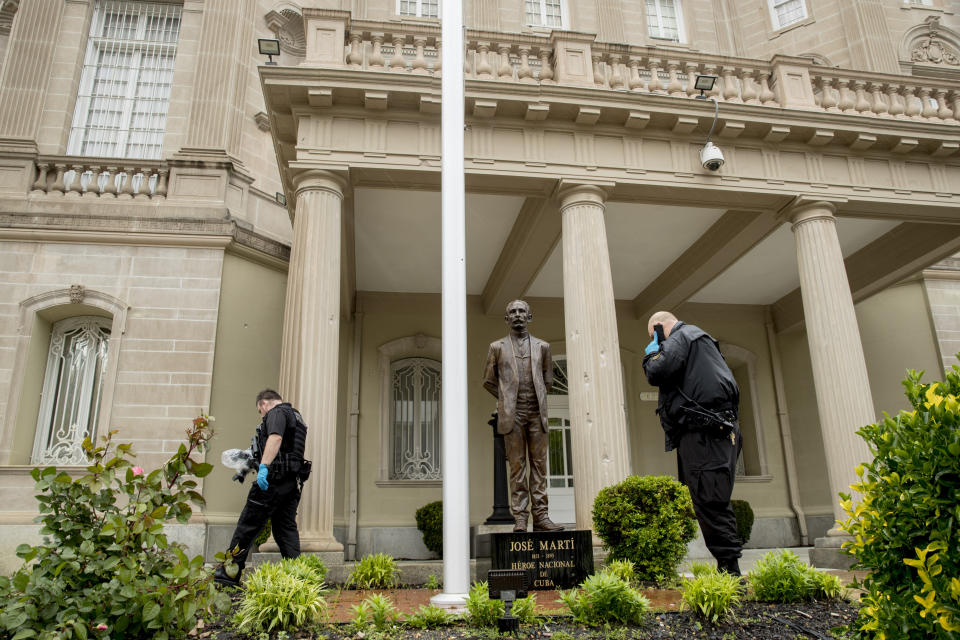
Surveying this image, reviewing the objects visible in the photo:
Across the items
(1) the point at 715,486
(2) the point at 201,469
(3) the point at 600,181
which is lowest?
(1) the point at 715,486

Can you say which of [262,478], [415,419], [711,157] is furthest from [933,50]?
[262,478]

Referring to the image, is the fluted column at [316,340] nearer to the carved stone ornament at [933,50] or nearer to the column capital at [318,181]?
the column capital at [318,181]

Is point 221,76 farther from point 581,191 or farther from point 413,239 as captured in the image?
point 581,191

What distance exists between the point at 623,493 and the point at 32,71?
521 inches

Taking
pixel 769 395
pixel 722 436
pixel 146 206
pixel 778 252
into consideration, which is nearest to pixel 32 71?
pixel 146 206

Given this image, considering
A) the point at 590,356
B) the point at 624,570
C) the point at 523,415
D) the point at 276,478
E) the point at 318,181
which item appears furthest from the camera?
the point at 318,181

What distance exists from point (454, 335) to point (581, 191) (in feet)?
18.3

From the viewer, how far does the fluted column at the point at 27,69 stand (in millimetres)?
12070

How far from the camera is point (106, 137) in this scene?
1280cm

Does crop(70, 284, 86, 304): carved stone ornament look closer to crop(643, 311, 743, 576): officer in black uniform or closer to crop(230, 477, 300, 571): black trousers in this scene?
crop(230, 477, 300, 571): black trousers

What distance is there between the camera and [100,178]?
11.7 m

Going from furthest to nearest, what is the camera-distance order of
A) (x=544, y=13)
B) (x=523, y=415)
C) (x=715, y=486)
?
(x=544, y=13) → (x=523, y=415) → (x=715, y=486)

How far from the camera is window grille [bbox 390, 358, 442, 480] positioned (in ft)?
45.3

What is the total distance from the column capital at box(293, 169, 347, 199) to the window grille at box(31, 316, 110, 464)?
4.95m
